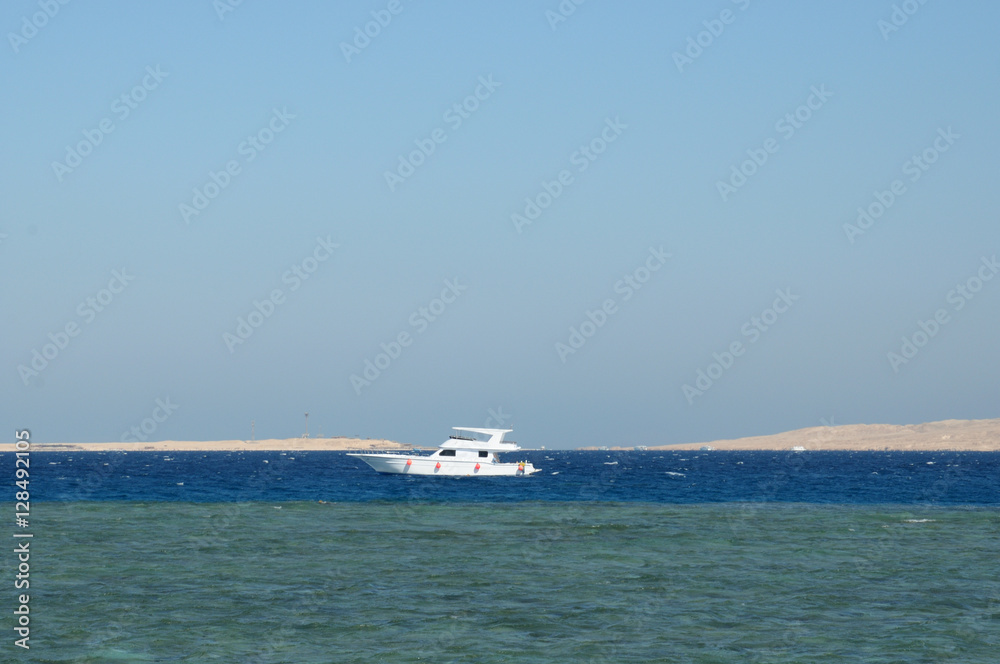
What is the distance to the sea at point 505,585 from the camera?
2311cm

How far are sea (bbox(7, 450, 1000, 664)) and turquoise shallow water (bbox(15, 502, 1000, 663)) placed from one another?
95 millimetres

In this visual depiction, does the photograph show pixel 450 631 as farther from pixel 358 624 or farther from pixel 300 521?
pixel 300 521

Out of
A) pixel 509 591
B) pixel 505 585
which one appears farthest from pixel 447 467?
pixel 509 591

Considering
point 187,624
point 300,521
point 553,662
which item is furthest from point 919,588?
point 300,521

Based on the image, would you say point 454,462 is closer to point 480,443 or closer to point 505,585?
point 480,443

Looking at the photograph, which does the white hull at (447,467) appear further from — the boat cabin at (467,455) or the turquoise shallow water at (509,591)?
the turquoise shallow water at (509,591)

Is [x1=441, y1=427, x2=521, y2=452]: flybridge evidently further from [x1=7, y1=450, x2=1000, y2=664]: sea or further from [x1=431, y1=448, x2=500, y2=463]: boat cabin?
[x1=7, y1=450, x2=1000, y2=664]: sea

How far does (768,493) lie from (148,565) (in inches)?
2435

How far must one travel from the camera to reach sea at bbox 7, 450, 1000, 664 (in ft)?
75.8

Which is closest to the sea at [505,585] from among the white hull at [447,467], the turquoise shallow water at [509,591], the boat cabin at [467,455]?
the turquoise shallow water at [509,591]

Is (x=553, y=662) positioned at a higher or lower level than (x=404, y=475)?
lower

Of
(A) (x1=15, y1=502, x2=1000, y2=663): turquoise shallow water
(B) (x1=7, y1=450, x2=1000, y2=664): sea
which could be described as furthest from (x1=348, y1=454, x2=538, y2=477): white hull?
(A) (x1=15, y1=502, x2=1000, y2=663): turquoise shallow water

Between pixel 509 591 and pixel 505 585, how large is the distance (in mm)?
1135

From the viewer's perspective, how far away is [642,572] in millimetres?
34781
